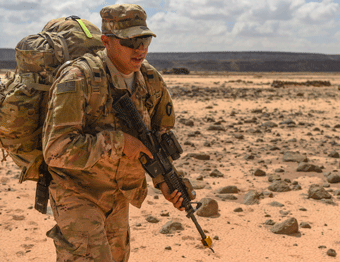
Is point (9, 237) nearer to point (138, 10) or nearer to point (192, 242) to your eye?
point (192, 242)

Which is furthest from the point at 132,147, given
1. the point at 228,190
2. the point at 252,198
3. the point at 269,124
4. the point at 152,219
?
the point at 269,124

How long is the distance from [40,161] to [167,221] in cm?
223

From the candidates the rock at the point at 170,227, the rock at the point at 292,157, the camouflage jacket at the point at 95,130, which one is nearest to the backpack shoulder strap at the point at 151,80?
the camouflage jacket at the point at 95,130

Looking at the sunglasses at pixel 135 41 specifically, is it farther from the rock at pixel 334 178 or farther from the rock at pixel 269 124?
the rock at pixel 269 124

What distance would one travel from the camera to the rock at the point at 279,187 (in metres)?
5.20

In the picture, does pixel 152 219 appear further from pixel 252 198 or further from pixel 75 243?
pixel 75 243

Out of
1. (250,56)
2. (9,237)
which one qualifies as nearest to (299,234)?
(9,237)

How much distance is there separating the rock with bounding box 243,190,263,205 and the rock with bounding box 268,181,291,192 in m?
0.35

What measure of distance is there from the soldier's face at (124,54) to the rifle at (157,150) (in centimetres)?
16

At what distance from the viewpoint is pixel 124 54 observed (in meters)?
2.10

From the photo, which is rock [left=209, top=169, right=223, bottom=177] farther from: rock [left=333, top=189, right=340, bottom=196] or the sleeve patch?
the sleeve patch

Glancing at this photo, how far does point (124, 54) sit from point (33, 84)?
0.52 metres

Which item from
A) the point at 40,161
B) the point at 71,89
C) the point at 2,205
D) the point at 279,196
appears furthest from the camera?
the point at 279,196

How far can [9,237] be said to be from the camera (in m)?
3.82
